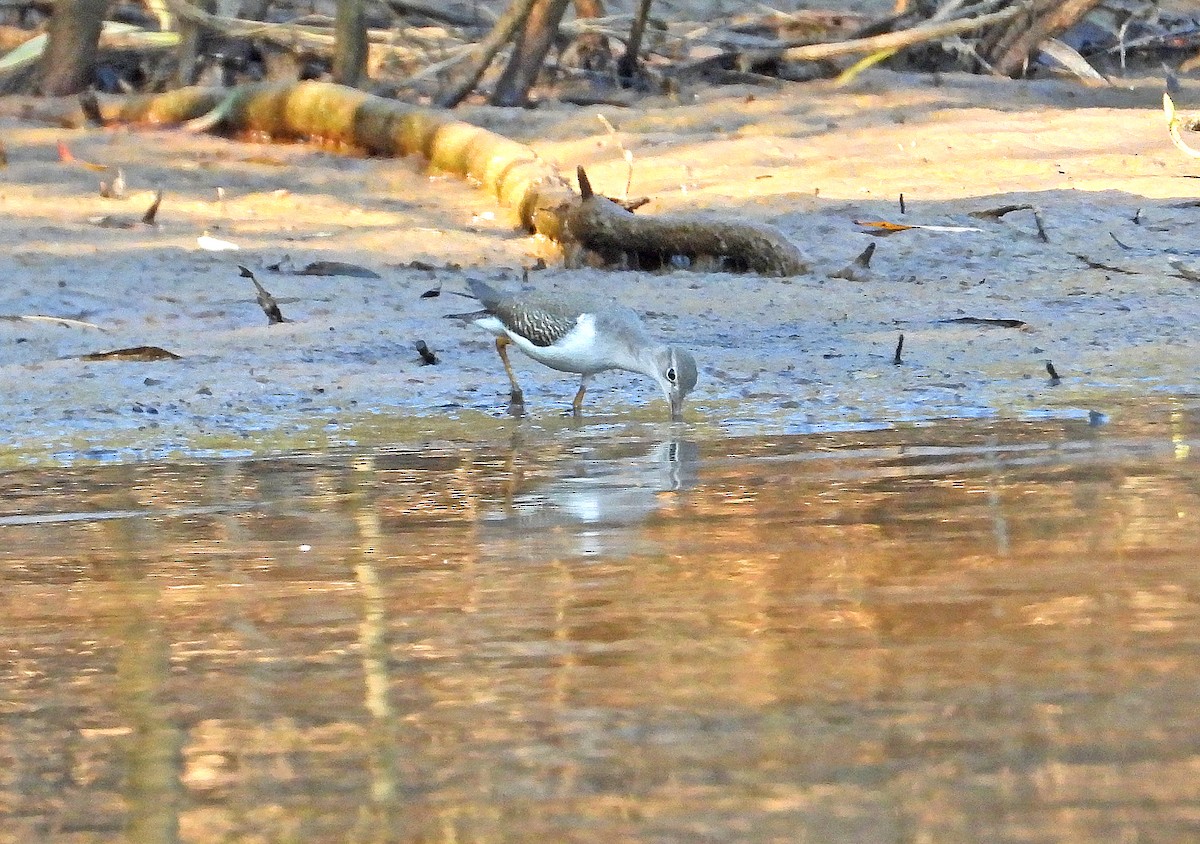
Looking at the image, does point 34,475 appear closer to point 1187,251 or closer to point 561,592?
point 561,592

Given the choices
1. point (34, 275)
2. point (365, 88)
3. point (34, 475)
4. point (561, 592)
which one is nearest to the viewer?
point (561, 592)

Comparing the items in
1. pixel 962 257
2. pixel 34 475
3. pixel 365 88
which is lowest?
pixel 34 475

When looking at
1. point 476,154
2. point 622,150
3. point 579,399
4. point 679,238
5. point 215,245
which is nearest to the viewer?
point 579,399

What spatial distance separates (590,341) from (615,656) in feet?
12.2

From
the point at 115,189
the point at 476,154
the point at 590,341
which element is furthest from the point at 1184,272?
the point at 115,189

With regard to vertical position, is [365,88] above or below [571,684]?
above

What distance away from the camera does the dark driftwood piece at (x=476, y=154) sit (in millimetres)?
9578

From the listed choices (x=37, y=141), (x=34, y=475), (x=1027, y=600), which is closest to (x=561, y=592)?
(x=1027, y=600)

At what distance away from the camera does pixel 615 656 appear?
3.32 meters

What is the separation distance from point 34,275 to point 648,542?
18.3 feet

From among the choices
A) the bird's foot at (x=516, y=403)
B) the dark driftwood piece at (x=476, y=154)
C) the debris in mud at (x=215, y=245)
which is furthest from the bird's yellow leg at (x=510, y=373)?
the debris in mud at (x=215, y=245)

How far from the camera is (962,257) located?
9750 mm

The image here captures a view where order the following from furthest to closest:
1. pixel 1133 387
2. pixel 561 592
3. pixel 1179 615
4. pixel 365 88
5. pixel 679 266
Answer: pixel 365 88
pixel 679 266
pixel 1133 387
pixel 561 592
pixel 1179 615

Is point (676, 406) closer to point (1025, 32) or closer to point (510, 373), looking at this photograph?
point (510, 373)
